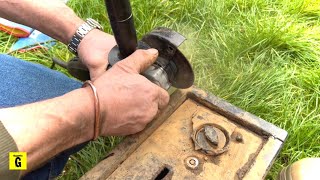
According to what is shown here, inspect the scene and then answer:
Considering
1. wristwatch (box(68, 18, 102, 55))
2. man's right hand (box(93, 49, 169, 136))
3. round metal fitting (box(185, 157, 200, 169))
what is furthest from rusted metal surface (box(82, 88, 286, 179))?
wristwatch (box(68, 18, 102, 55))

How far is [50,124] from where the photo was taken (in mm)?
1072

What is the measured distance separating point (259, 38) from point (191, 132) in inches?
36.5

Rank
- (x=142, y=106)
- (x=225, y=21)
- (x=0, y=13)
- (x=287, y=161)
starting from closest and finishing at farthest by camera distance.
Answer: (x=142, y=106), (x=0, y=13), (x=287, y=161), (x=225, y=21)

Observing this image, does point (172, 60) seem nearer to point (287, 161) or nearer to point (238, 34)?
point (287, 161)

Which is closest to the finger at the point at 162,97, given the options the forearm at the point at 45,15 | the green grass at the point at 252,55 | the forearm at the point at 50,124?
the forearm at the point at 50,124

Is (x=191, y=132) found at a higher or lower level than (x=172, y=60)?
lower

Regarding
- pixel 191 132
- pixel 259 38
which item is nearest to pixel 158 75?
pixel 191 132

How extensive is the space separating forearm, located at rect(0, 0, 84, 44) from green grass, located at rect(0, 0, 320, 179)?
0.52 metres

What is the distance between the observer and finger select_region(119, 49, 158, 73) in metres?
1.20

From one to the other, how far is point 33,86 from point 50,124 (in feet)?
1.35

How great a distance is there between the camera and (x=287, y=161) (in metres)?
1.79

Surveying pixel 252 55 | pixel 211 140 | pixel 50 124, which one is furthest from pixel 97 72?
pixel 252 55

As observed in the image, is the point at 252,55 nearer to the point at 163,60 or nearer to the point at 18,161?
the point at 163,60

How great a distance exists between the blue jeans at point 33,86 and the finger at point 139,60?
14.5 inches
